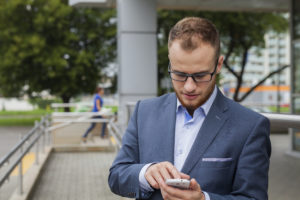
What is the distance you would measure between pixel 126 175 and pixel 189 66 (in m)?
0.45

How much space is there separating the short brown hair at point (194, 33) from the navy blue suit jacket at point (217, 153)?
0.24 metres

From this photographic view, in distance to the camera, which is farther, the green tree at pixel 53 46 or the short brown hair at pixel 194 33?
the green tree at pixel 53 46

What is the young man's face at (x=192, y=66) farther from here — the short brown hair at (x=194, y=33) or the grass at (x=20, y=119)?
the grass at (x=20, y=119)

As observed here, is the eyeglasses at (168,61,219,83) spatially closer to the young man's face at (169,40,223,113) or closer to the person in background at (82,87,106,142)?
the young man's face at (169,40,223,113)

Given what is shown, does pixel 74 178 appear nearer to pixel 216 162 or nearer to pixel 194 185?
pixel 216 162

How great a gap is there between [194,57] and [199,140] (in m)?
0.28

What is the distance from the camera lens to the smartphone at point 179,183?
50.9 inches

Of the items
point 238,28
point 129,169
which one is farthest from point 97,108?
point 129,169

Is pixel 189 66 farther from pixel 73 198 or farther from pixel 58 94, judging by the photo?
pixel 58 94

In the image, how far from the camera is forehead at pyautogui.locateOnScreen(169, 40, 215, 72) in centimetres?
142

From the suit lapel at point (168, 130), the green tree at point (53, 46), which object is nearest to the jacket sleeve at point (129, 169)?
the suit lapel at point (168, 130)

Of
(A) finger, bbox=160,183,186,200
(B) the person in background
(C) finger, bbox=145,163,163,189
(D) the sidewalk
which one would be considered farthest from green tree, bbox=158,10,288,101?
(A) finger, bbox=160,183,186,200

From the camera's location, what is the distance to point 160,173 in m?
1.41

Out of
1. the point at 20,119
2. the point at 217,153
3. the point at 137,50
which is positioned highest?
the point at 137,50
